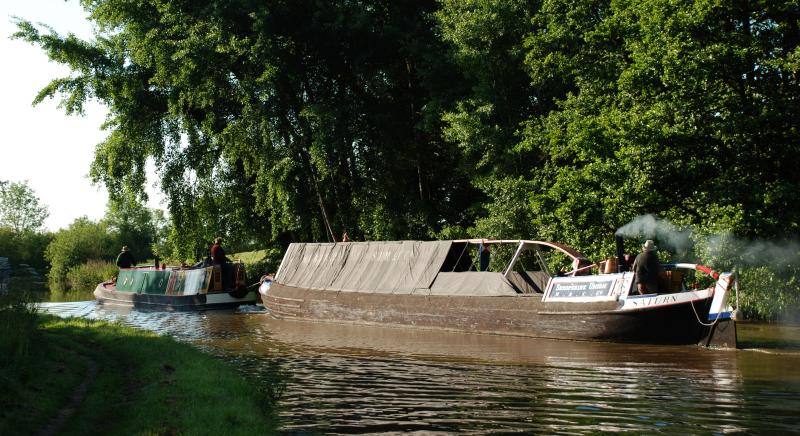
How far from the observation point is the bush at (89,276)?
5100 cm

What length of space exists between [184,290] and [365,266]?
1071 centimetres

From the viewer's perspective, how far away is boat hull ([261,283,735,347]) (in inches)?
629

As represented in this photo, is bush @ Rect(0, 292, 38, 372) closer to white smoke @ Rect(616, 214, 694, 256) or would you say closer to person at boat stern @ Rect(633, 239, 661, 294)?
person at boat stern @ Rect(633, 239, 661, 294)

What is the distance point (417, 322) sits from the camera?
21.4m

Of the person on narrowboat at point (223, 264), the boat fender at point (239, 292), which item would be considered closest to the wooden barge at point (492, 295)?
the boat fender at point (239, 292)

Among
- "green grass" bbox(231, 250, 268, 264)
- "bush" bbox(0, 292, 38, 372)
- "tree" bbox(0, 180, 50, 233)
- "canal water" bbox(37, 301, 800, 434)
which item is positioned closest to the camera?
"canal water" bbox(37, 301, 800, 434)

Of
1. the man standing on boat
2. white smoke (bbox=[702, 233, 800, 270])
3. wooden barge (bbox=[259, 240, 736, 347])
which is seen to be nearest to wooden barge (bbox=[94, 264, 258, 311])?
the man standing on boat

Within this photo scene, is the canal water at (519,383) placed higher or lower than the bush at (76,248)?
lower

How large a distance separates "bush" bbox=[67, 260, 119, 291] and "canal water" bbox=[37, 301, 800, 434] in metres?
34.4

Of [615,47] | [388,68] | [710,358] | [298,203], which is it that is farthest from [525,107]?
[710,358]

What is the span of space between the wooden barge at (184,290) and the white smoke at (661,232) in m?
16.2

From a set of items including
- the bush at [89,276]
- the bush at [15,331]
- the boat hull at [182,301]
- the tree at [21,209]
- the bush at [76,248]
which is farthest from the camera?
the tree at [21,209]

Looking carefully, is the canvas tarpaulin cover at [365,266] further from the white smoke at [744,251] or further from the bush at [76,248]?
the bush at [76,248]

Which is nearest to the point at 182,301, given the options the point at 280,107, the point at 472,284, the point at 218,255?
the point at 218,255
